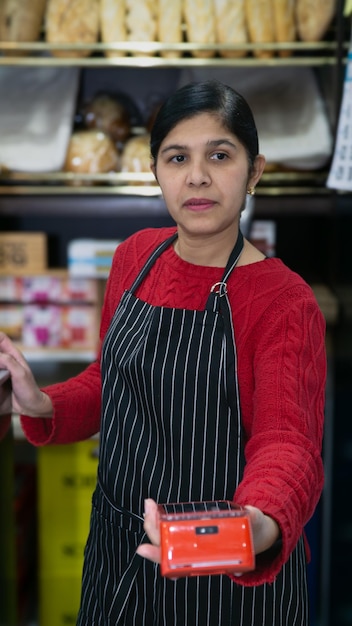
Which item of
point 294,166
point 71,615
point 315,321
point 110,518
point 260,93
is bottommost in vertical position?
point 71,615

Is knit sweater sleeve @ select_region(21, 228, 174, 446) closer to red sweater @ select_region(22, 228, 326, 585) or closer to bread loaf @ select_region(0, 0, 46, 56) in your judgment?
red sweater @ select_region(22, 228, 326, 585)

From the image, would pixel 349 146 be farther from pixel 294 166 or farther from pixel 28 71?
pixel 28 71

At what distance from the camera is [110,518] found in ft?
4.02

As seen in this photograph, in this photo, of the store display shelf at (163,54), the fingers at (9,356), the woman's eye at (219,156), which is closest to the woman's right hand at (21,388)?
the fingers at (9,356)

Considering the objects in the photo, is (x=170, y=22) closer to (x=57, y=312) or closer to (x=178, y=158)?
(x=57, y=312)

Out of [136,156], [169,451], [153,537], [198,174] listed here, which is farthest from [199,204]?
[136,156]

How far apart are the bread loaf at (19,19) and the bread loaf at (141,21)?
0.28 meters

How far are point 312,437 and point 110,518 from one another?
384 millimetres

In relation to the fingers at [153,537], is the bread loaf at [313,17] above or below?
above

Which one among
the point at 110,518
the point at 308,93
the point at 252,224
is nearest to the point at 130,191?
the point at 252,224

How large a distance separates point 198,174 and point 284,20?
5.24 ft

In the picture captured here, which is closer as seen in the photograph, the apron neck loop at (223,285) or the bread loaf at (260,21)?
the apron neck loop at (223,285)

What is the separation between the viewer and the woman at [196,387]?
1016 mm

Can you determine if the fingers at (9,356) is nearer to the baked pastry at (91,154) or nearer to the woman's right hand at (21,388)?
the woman's right hand at (21,388)
